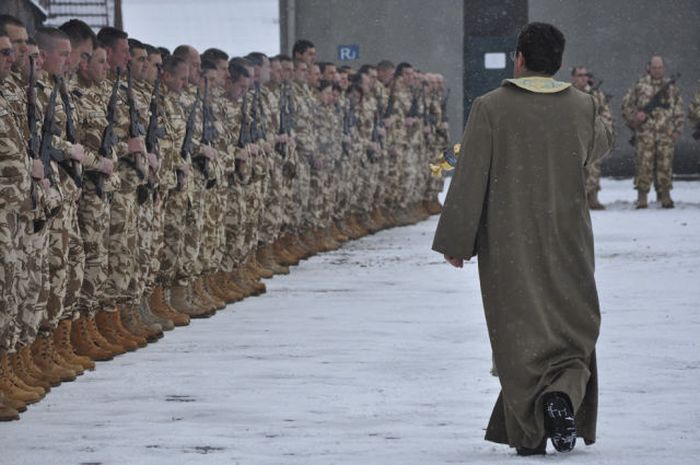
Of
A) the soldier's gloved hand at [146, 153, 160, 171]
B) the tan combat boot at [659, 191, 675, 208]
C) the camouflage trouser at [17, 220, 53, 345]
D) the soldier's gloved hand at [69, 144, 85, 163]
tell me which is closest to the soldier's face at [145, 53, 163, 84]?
the soldier's gloved hand at [146, 153, 160, 171]

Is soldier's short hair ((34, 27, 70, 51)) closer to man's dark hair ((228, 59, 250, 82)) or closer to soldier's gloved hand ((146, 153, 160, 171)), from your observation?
soldier's gloved hand ((146, 153, 160, 171))

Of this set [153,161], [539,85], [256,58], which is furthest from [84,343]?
[256,58]

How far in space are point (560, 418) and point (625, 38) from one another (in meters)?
27.7

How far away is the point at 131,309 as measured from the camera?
10070 millimetres

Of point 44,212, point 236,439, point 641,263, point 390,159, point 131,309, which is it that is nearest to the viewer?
point 236,439

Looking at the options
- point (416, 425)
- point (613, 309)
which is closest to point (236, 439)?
point (416, 425)

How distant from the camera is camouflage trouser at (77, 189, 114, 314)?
29.9 ft

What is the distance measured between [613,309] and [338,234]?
702 centimetres

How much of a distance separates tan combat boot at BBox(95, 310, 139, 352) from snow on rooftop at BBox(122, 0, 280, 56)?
24329 millimetres

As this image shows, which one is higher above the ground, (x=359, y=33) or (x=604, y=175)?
(x=359, y=33)

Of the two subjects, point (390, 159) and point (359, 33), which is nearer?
point (390, 159)

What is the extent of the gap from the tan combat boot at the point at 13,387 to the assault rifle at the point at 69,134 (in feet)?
3.46

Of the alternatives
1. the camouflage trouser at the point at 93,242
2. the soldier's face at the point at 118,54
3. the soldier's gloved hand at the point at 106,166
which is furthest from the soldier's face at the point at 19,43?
the soldier's face at the point at 118,54

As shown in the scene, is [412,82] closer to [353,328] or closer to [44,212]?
[353,328]
